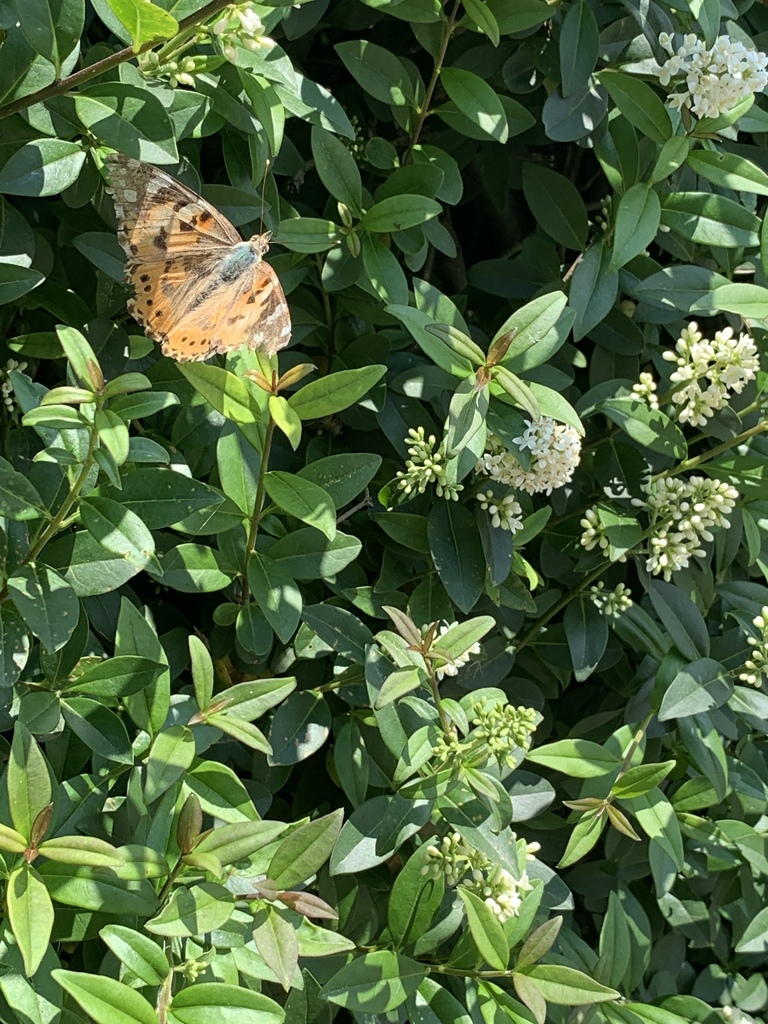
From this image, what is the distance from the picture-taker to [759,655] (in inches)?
67.5

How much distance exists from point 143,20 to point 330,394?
0.51 meters

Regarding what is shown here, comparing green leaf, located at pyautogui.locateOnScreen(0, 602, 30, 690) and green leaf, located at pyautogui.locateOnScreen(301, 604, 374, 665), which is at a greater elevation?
green leaf, located at pyautogui.locateOnScreen(0, 602, 30, 690)

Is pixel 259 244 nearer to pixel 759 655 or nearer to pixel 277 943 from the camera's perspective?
pixel 277 943

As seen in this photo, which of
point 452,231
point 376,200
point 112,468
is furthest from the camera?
point 452,231

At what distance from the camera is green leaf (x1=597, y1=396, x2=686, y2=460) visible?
5.47ft

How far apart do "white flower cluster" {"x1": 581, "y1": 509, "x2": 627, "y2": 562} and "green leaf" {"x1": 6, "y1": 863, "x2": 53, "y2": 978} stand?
1.00 metres

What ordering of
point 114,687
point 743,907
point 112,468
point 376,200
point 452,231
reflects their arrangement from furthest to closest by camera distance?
1. point 452,231
2. point 743,907
3. point 376,200
4. point 114,687
5. point 112,468

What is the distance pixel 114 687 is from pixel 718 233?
3.95ft

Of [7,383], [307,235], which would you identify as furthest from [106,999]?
[307,235]

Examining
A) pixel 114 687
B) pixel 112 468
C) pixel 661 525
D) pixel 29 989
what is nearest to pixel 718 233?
pixel 661 525

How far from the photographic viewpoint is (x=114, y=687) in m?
1.30

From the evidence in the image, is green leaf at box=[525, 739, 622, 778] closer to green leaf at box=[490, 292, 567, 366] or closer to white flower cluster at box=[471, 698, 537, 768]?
white flower cluster at box=[471, 698, 537, 768]

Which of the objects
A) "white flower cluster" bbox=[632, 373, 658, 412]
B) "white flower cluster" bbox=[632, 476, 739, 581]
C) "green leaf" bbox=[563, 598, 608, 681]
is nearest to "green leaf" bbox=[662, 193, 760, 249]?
"white flower cluster" bbox=[632, 373, 658, 412]

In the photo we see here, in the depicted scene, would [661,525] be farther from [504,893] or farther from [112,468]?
[112,468]
